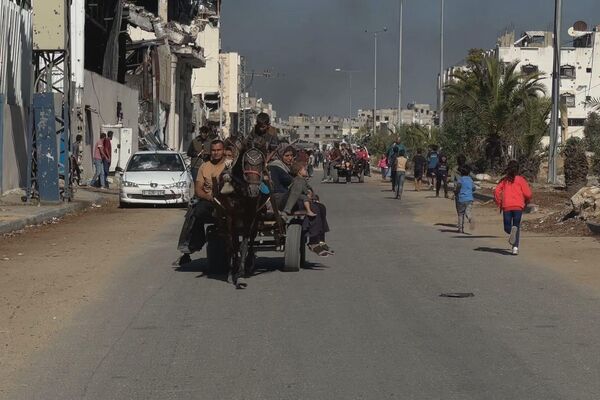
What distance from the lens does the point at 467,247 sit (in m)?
18.0

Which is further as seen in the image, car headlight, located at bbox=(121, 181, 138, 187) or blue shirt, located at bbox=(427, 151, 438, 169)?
blue shirt, located at bbox=(427, 151, 438, 169)

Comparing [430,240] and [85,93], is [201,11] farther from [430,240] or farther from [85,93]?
[430,240]

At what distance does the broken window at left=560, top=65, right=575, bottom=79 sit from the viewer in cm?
10100

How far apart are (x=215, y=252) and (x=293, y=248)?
1.03m

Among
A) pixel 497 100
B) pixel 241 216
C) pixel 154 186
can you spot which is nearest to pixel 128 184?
pixel 154 186

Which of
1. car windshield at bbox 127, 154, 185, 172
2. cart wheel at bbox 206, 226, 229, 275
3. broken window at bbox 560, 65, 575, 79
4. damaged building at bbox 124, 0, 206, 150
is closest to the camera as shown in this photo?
cart wheel at bbox 206, 226, 229, 275

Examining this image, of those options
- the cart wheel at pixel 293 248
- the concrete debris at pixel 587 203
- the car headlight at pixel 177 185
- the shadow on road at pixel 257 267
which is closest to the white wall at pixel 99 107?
the car headlight at pixel 177 185

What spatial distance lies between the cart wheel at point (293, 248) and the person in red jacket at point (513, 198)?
4239 mm

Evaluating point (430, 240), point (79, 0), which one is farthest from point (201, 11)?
point (430, 240)

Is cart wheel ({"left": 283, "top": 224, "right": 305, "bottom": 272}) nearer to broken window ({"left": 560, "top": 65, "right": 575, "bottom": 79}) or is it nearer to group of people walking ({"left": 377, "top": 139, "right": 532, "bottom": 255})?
group of people walking ({"left": 377, "top": 139, "right": 532, "bottom": 255})

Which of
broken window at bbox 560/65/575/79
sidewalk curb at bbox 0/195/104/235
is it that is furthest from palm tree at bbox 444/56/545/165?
broken window at bbox 560/65/575/79

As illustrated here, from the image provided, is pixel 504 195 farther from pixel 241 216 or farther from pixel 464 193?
pixel 241 216

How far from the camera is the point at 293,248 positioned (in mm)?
13812

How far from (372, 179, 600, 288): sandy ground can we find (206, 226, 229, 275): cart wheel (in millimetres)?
4547
